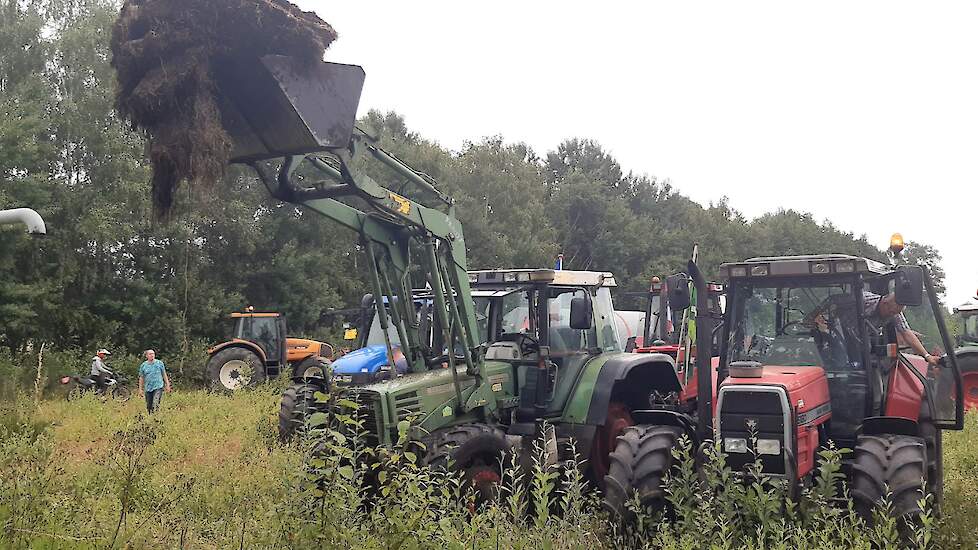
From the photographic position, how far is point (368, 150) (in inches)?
246

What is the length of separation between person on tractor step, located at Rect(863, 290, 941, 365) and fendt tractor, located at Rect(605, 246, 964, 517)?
0.05 ft

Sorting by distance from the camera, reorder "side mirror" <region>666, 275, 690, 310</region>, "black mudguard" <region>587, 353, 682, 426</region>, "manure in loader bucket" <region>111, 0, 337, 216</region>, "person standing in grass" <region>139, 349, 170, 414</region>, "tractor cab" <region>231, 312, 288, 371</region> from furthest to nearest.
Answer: "tractor cab" <region>231, 312, 288, 371</region> → "person standing in grass" <region>139, 349, 170, 414</region> → "black mudguard" <region>587, 353, 682, 426</region> → "side mirror" <region>666, 275, 690, 310</region> → "manure in loader bucket" <region>111, 0, 337, 216</region>

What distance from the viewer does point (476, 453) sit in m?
6.44

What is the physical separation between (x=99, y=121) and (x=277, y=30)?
1931 cm

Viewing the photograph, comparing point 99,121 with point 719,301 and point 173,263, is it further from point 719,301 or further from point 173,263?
point 719,301

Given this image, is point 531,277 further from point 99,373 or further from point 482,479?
point 99,373

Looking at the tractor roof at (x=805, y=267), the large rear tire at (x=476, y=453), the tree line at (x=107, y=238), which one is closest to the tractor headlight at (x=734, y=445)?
the tractor roof at (x=805, y=267)

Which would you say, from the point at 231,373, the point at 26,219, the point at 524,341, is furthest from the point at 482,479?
the point at 231,373

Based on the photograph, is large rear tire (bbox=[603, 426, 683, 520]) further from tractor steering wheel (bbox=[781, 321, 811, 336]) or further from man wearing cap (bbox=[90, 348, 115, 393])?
man wearing cap (bbox=[90, 348, 115, 393])

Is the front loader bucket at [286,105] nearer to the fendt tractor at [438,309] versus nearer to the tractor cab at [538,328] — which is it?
the fendt tractor at [438,309]

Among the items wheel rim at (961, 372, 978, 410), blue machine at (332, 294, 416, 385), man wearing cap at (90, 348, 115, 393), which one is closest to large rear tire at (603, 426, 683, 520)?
blue machine at (332, 294, 416, 385)

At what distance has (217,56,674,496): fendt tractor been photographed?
5.46 metres

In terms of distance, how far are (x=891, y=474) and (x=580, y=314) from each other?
3037 mm

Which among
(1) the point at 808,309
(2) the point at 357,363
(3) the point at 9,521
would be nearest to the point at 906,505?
(1) the point at 808,309
